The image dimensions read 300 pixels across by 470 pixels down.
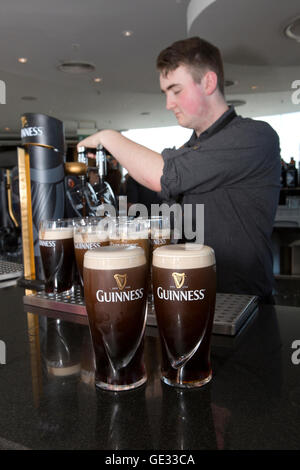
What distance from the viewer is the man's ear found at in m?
1.60

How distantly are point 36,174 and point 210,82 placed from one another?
788 mm

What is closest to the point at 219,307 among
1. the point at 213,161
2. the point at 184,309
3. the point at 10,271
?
the point at 184,309

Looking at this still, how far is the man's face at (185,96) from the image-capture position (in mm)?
1591

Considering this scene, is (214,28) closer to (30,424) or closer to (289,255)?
(289,255)

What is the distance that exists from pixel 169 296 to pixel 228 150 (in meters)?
0.91

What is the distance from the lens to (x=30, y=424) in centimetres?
49

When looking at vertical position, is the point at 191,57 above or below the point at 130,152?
above

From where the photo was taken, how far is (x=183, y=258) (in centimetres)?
57

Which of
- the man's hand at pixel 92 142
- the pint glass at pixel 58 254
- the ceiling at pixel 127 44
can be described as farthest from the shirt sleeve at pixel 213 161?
the ceiling at pixel 127 44

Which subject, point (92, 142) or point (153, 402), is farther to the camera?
point (92, 142)

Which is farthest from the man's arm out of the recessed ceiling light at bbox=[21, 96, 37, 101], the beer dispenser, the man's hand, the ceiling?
the recessed ceiling light at bbox=[21, 96, 37, 101]

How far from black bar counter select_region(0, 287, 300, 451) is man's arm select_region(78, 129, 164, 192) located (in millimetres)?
745

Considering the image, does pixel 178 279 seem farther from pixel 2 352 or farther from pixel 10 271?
pixel 10 271
